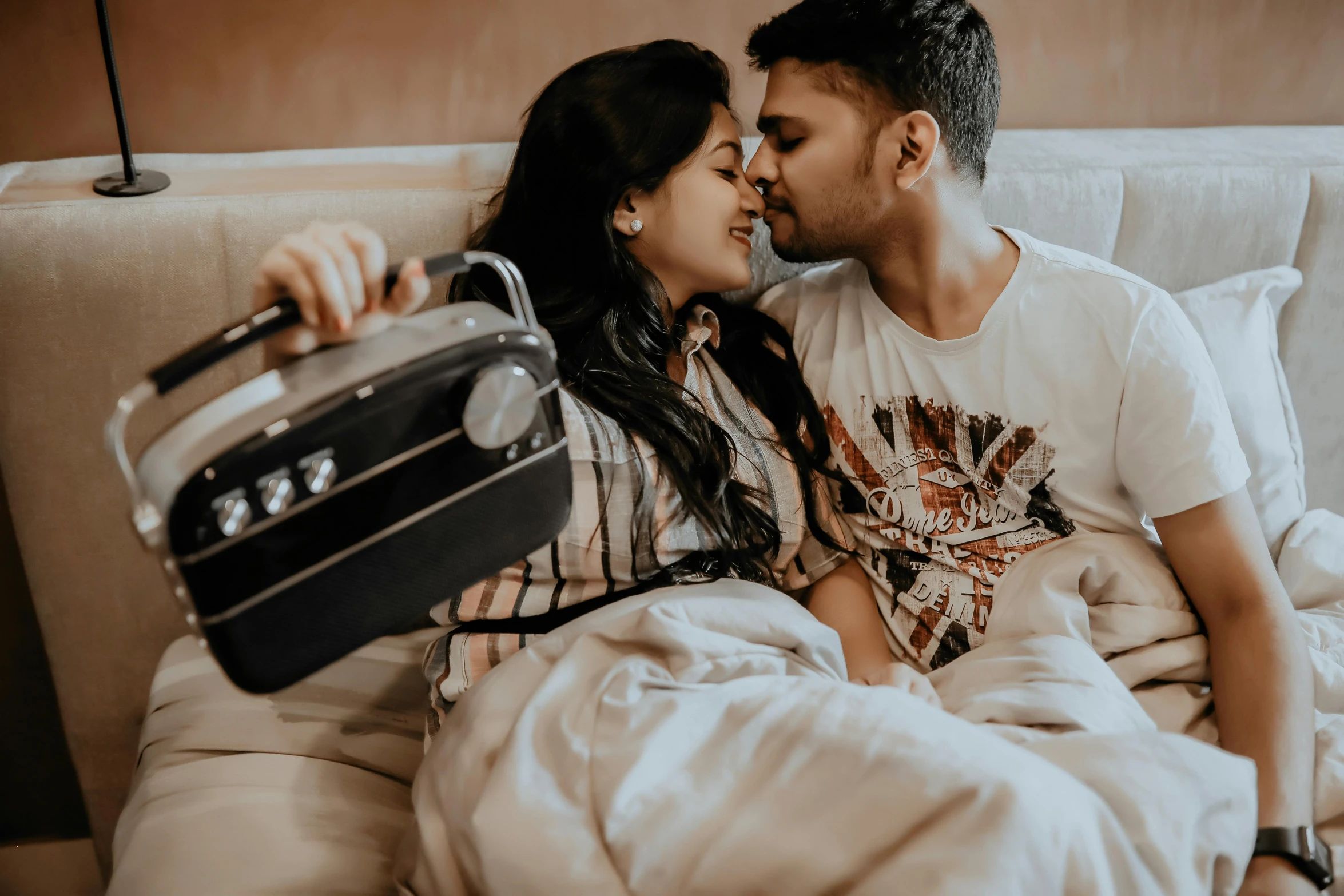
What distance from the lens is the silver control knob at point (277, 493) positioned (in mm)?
480

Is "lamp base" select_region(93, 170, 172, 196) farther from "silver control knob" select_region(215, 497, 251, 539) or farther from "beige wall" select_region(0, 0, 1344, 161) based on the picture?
"silver control knob" select_region(215, 497, 251, 539)

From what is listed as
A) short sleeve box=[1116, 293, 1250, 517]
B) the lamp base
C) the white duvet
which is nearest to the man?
short sleeve box=[1116, 293, 1250, 517]

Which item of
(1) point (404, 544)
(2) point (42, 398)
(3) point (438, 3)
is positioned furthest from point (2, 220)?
(1) point (404, 544)

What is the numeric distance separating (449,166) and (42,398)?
0.56 m

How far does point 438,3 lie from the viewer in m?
1.21

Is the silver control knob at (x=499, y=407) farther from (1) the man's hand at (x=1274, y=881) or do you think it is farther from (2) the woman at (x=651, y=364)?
(1) the man's hand at (x=1274, y=881)

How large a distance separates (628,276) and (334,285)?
56cm

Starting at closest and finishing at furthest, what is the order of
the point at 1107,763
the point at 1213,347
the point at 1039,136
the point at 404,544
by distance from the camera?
the point at 404,544 → the point at 1107,763 → the point at 1213,347 → the point at 1039,136

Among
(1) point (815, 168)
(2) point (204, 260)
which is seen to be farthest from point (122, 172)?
(1) point (815, 168)

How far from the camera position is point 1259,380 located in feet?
3.96

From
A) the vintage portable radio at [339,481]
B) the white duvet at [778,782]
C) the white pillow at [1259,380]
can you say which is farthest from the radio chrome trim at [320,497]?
the white pillow at [1259,380]

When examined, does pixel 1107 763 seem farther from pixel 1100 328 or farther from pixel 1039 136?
pixel 1039 136

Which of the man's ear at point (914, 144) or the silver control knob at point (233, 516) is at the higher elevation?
the man's ear at point (914, 144)

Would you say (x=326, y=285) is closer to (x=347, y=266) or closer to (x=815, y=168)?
(x=347, y=266)
